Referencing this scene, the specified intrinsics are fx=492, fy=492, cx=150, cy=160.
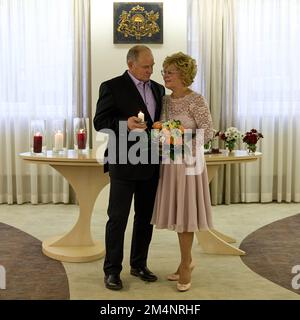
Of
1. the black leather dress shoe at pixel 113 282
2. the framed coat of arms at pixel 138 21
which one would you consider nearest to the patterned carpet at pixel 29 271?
the black leather dress shoe at pixel 113 282

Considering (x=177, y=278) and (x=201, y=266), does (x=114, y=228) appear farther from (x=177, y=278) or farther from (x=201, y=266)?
(x=201, y=266)

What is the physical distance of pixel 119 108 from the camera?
3002 millimetres

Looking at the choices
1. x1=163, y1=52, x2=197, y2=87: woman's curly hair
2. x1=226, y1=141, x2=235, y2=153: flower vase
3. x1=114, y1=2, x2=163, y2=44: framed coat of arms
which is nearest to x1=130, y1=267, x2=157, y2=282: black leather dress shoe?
x1=163, y1=52, x2=197, y2=87: woman's curly hair

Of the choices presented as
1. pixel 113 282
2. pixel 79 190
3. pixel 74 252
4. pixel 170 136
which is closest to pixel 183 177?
pixel 170 136

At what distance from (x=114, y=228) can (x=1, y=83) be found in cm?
326

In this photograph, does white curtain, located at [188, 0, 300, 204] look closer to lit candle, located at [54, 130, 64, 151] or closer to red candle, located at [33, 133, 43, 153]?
lit candle, located at [54, 130, 64, 151]

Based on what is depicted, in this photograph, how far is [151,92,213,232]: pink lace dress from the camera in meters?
2.96

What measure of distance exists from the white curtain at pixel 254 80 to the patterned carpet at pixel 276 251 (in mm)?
1005

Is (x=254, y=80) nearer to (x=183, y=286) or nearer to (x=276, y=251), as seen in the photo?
(x=276, y=251)

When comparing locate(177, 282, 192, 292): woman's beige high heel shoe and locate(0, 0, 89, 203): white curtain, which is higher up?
locate(0, 0, 89, 203): white curtain

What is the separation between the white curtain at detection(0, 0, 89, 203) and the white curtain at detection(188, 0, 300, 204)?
1.48 m

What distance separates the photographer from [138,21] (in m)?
5.42

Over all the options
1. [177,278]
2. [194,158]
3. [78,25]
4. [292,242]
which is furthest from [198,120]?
[78,25]
